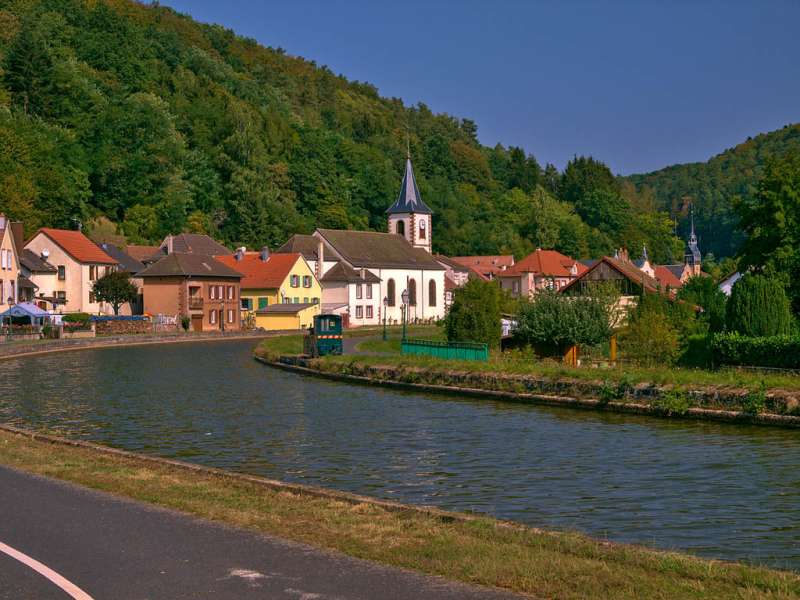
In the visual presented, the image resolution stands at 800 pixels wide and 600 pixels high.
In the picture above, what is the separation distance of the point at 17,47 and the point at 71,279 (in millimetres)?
46841

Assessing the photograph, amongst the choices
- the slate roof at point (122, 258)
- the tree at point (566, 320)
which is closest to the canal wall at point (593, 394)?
the tree at point (566, 320)

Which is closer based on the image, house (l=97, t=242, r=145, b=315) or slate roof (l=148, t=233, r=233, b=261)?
house (l=97, t=242, r=145, b=315)

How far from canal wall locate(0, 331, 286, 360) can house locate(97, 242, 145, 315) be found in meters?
14.4

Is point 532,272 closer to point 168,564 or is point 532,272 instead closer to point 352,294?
point 352,294

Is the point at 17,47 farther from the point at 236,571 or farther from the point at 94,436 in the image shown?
the point at 236,571

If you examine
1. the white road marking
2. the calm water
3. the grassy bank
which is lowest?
the calm water

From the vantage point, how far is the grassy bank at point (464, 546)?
10250 millimetres

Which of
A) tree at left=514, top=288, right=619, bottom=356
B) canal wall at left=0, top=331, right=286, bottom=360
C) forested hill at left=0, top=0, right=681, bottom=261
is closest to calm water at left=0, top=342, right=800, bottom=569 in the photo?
tree at left=514, top=288, right=619, bottom=356

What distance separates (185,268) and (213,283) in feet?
11.2

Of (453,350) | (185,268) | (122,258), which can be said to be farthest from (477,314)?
(122,258)

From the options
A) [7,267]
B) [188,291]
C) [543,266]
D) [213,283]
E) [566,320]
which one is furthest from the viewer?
[543,266]

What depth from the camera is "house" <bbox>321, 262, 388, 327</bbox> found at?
351 ft

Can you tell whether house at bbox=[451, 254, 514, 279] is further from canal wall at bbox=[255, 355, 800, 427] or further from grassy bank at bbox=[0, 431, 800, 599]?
grassy bank at bbox=[0, 431, 800, 599]

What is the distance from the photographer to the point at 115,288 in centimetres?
9131
